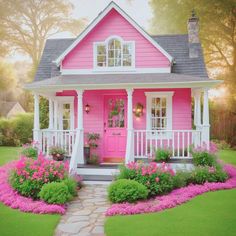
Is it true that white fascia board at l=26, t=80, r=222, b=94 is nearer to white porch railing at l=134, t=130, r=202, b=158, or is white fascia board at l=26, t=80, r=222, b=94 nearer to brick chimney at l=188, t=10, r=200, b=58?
white porch railing at l=134, t=130, r=202, b=158

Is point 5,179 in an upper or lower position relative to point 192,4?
lower

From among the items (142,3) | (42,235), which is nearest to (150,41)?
(42,235)

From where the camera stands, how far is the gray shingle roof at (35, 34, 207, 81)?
14398mm

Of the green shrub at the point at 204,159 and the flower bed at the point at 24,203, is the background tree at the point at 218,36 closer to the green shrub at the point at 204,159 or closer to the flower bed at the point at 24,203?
the green shrub at the point at 204,159

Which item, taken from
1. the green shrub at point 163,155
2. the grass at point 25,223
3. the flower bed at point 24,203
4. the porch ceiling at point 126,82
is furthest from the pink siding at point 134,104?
the grass at point 25,223

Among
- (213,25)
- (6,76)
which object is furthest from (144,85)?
(6,76)

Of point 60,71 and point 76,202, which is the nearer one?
point 76,202

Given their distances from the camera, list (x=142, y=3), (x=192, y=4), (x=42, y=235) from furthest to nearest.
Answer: (x=142, y=3) < (x=192, y=4) < (x=42, y=235)

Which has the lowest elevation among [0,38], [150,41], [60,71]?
[60,71]

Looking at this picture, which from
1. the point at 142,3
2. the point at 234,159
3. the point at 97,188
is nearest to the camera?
the point at 97,188

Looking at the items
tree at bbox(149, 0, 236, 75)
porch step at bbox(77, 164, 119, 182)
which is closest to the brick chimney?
porch step at bbox(77, 164, 119, 182)

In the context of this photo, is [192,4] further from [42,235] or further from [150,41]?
[42,235]

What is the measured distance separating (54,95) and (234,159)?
9871 millimetres

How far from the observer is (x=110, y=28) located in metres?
14.3
